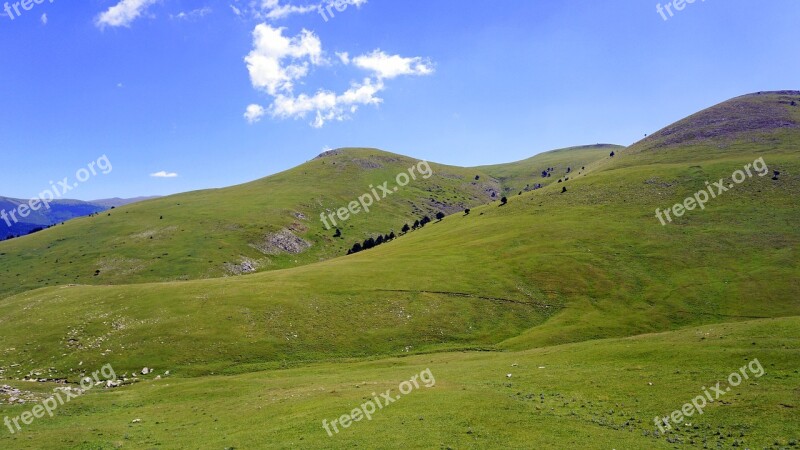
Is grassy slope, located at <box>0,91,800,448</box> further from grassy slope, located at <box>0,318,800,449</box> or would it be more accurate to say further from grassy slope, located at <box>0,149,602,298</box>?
grassy slope, located at <box>0,149,602,298</box>

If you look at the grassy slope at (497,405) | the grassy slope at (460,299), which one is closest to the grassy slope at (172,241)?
the grassy slope at (460,299)

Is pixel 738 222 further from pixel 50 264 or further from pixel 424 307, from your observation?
pixel 50 264

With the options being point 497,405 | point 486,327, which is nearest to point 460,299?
point 486,327

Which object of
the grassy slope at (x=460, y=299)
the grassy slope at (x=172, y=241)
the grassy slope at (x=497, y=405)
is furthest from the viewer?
the grassy slope at (x=172, y=241)

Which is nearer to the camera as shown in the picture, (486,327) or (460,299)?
(486,327)

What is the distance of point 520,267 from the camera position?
7894 cm

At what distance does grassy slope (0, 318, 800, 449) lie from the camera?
25797mm

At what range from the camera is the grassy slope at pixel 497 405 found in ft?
84.6

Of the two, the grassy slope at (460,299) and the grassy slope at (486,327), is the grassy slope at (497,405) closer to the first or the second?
the grassy slope at (486,327)

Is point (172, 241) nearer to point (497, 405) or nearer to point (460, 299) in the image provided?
point (460, 299)

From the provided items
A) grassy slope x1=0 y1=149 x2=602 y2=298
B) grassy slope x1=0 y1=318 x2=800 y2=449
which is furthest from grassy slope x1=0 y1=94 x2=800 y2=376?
grassy slope x1=0 y1=149 x2=602 y2=298

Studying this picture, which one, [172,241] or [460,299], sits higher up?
[172,241]

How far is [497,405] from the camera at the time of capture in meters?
30.4

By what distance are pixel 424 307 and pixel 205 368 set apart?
29.7 metres
